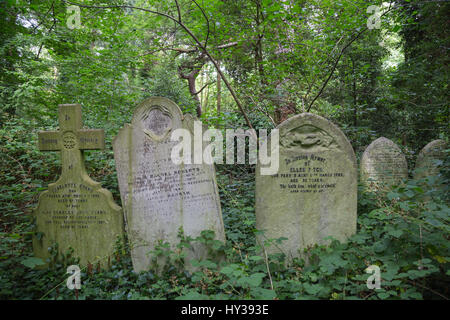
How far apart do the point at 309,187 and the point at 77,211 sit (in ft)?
9.74

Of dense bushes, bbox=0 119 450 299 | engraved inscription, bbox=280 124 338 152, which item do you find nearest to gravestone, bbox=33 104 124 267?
dense bushes, bbox=0 119 450 299

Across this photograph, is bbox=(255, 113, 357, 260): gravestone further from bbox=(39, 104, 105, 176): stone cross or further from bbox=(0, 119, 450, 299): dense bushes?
bbox=(39, 104, 105, 176): stone cross

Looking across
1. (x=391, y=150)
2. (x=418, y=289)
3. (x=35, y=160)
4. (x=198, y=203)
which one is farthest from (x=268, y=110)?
Answer: (x=35, y=160)

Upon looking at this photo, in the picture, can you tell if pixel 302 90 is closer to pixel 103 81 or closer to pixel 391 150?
pixel 391 150

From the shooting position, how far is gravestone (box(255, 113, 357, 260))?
3202 mm

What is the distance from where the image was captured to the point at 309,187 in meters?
3.23

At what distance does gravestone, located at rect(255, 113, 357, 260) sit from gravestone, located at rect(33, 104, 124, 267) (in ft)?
6.38

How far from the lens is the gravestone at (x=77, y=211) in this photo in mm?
3389

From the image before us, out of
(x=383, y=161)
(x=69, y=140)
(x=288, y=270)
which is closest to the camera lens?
Answer: (x=288, y=270)

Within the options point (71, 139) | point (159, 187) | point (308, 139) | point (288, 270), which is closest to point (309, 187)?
point (308, 139)

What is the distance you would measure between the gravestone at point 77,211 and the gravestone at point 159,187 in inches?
12.5

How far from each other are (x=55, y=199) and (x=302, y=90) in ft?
18.1

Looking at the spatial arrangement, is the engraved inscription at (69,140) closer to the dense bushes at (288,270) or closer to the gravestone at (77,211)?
the gravestone at (77,211)

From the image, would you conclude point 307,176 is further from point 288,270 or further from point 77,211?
point 77,211
